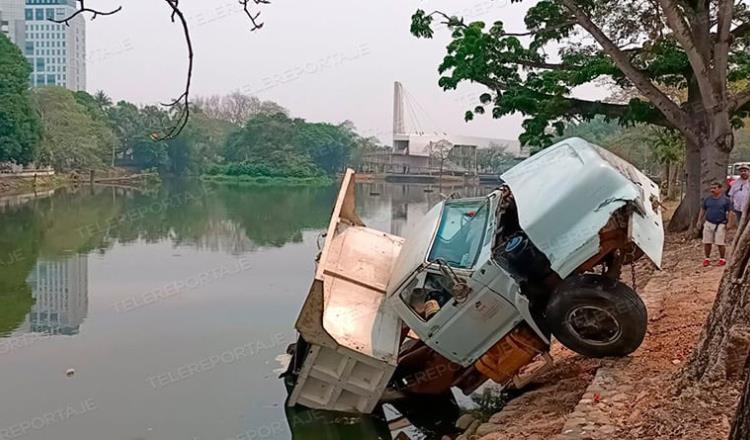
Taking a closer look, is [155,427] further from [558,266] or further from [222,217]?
[222,217]

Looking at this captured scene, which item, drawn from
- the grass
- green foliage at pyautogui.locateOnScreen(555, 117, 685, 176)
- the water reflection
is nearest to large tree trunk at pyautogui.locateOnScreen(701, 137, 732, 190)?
green foliage at pyautogui.locateOnScreen(555, 117, 685, 176)

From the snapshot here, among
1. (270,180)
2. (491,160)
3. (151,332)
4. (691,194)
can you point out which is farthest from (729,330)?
(491,160)

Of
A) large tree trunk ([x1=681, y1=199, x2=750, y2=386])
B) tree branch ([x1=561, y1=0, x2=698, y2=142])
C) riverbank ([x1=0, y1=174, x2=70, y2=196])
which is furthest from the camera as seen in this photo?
riverbank ([x1=0, y1=174, x2=70, y2=196])

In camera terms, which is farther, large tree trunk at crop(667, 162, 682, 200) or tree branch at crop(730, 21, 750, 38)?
large tree trunk at crop(667, 162, 682, 200)

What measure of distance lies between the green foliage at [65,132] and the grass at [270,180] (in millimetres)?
12575

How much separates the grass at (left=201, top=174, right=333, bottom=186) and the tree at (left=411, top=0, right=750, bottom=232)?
48516 millimetres

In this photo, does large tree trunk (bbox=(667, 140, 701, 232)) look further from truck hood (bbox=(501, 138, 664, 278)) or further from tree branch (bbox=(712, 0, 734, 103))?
truck hood (bbox=(501, 138, 664, 278))

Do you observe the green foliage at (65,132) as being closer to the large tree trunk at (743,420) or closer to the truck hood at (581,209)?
the truck hood at (581,209)

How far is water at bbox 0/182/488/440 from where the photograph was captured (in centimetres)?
816

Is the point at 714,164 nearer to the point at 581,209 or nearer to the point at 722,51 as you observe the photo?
the point at 722,51

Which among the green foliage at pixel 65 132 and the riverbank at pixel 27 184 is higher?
the green foliage at pixel 65 132

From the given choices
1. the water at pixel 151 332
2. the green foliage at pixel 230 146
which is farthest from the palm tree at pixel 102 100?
the water at pixel 151 332

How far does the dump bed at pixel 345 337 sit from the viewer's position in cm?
753

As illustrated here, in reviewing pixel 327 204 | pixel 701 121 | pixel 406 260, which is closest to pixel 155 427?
pixel 406 260
